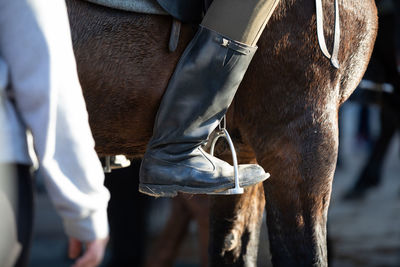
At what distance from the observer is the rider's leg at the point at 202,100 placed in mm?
2047

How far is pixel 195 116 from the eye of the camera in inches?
82.0

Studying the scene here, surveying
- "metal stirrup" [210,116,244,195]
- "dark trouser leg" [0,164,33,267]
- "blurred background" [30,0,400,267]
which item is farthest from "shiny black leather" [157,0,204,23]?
"blurred background" [30,0,400,267]

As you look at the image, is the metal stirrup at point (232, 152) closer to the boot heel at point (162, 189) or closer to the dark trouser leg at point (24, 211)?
the boot heel at point (162, 189)

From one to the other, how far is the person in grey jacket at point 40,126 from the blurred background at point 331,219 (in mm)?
2064

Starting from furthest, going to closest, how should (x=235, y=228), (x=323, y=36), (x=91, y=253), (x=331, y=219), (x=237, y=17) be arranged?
(x=331, y=219) → (x=235, y=228) → (x=323, y=36) → (x=237, y=17) → (x=91, y=253)

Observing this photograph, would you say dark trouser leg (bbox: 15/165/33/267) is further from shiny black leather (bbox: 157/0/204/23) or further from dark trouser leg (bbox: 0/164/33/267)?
shiny black leather (bbox: 157/0/204/23)

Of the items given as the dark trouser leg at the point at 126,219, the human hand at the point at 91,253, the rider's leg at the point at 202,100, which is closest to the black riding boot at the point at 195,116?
the rider's leg at the point at 202,100

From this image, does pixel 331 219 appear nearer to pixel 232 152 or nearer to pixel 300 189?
pixel 300 189

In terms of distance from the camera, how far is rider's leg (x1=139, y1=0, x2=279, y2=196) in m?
2.05

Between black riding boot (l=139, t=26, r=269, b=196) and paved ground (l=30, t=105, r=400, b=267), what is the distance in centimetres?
140

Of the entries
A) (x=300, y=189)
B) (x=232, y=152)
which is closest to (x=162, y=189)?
(x=232, y=152)

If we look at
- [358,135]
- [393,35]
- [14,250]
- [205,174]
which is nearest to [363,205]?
[393,35]

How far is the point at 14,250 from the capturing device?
52.4 inches

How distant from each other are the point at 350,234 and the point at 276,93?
3.87m
